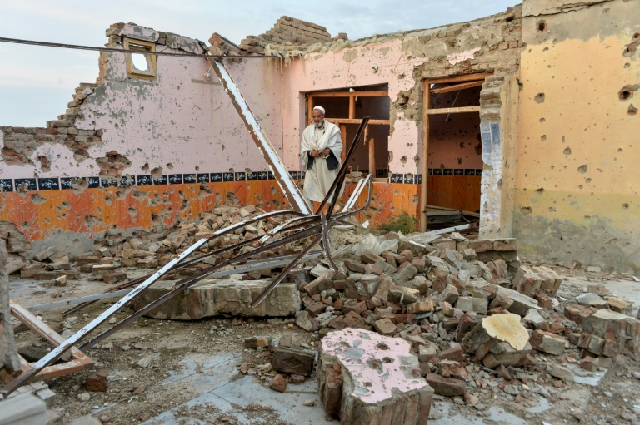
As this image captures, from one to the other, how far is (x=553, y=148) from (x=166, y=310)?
553cm

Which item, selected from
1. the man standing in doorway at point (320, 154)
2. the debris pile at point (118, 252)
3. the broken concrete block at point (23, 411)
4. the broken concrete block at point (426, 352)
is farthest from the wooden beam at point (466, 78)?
the broken concrete block at point (23, 411)

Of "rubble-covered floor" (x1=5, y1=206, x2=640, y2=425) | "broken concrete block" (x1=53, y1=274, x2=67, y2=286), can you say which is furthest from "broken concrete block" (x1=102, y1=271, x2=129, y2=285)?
"broken concrete block" (x1=53, y1=274, x2=67, y2=286)

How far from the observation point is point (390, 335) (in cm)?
348

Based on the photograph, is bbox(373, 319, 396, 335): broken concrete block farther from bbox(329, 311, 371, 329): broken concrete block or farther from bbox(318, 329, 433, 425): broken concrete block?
bbox(318, 329, 433, 425): broken concrete block

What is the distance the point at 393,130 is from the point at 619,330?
508 cm

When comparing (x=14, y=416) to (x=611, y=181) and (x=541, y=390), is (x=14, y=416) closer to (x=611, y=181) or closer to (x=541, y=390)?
(x=541, y=390)

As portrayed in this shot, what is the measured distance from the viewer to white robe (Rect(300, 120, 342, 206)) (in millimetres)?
6766

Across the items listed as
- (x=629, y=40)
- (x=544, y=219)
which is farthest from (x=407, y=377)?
(x=629, y=40)

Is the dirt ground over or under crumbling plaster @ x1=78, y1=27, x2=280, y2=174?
under

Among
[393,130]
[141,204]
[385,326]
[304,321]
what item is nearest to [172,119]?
[141,204]

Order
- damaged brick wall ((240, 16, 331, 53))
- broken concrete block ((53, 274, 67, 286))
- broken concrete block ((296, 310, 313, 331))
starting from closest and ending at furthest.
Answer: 1. broken concrete block ((296, 310, 313, 331))
2. broken concrete block ((53, 274, 67, 286))
3. damaged brick wall ((240, 16, 331, 53))

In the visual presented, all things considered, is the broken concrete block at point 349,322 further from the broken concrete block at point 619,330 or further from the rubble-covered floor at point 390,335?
the broken concrete block at point 619,330

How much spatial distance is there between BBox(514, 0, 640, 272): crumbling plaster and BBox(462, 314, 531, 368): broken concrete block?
11.5ft

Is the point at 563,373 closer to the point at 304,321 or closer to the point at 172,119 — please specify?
the point at 304,321
